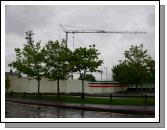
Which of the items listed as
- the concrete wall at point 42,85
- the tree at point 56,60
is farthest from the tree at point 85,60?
the concrete wall at point 42,85

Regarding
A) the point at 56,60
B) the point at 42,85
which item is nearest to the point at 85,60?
the point at 56,60

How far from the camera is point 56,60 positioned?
1431 inches

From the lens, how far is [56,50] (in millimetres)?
37469

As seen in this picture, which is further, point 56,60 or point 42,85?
point 42,85

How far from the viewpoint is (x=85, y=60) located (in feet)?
114

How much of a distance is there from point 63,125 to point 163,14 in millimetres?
5173

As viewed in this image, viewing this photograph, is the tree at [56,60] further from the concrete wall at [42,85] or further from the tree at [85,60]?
the concrete wall at [42,85]

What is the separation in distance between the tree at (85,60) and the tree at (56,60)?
0.77 meters

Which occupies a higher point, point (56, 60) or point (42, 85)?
point (56, 60)

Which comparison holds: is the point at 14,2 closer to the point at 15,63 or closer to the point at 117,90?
the point at 15,63

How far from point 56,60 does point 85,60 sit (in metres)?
3.26

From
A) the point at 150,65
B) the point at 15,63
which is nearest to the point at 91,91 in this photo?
the point at 15,63

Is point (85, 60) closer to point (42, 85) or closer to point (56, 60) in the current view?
point (56, 60)

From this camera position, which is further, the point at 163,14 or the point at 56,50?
the point at 56,50
